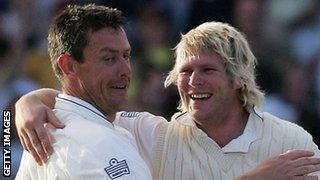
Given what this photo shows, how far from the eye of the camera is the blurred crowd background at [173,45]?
16.4ft

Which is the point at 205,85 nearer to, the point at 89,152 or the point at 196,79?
the point at 196,79

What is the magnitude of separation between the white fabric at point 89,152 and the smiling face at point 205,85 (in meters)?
0.62

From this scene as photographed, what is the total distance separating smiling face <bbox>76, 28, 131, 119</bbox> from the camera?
2.27m

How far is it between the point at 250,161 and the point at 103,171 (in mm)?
862

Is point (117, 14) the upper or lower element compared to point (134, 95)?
upper

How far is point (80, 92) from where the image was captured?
2299 mm

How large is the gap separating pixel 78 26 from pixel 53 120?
0.89 feet

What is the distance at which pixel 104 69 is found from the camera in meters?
2.29

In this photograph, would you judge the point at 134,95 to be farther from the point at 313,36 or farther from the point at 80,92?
the point at 80,92

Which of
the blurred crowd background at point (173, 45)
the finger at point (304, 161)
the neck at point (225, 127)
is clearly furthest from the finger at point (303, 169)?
the blurred crowd background at point (173, 45)

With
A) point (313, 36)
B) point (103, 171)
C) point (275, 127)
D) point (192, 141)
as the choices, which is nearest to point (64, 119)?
point (103, 171)

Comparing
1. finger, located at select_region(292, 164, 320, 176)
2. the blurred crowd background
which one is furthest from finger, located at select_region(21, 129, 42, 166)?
the blurred crowd background

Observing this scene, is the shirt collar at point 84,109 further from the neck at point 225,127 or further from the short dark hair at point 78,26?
the neck at point 225,127

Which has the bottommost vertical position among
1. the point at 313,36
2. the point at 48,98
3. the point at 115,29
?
the point at 313,36
